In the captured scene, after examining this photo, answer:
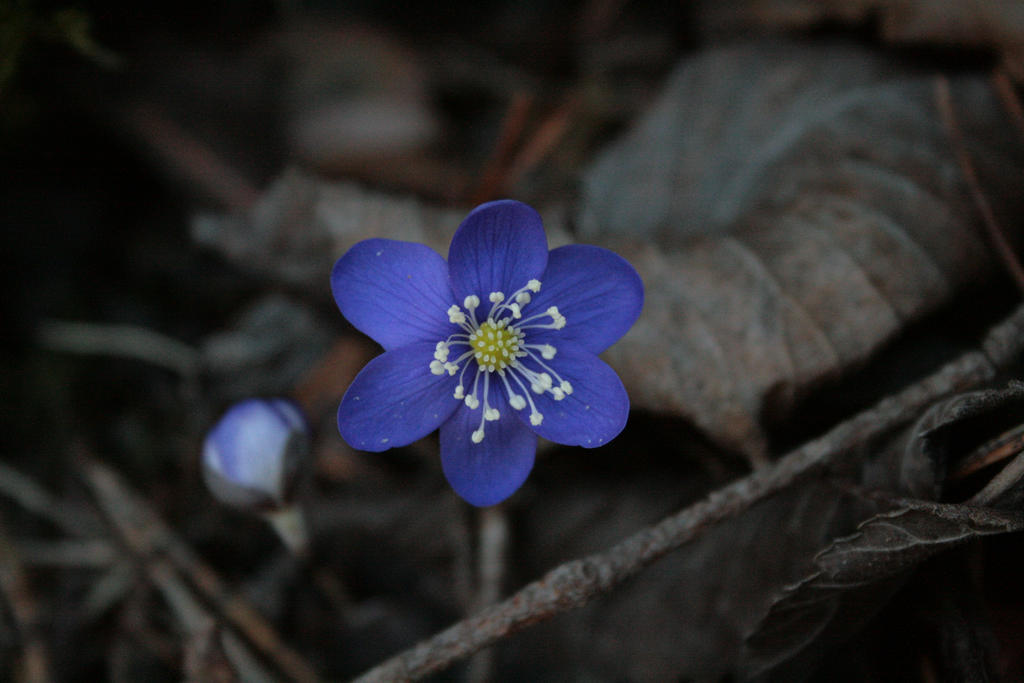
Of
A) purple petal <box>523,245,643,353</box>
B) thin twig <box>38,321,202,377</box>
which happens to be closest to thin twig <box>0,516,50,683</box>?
thin twig <box>38,321,202,377</box>

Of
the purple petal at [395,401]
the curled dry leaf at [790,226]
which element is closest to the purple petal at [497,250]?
the purple petal at [395,401]

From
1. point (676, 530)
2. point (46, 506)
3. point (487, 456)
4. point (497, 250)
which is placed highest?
point (46, 506)

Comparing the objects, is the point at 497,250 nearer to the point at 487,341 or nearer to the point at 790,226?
the point at 487,341

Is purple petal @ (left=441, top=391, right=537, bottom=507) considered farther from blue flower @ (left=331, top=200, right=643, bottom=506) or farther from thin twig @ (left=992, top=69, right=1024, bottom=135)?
thin twig @ (left=992, top=69, right=1024, bottom=135)

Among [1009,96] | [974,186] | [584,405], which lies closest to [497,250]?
[584,405]

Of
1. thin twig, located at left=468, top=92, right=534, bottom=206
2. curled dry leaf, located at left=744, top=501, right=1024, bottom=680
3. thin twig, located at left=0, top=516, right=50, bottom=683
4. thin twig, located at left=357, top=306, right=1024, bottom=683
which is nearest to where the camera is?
curled dry leaf, located at left=744, top=501, right=1024, bottom=680
